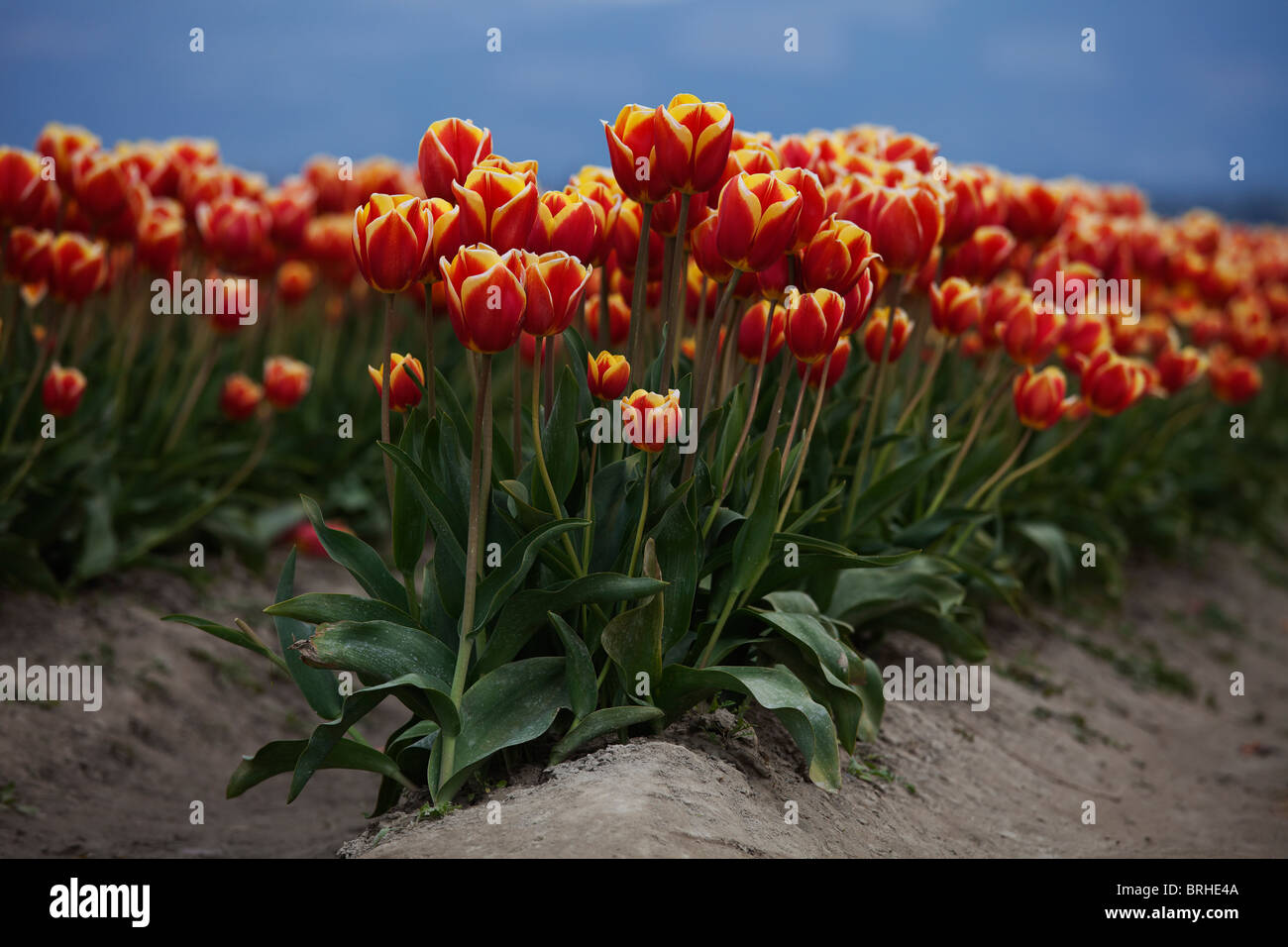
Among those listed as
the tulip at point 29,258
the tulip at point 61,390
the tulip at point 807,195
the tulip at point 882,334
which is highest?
the tulip at point 29,258

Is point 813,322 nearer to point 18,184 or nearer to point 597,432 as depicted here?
point 597,432

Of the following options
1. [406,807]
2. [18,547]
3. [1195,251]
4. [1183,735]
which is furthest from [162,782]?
[1195,251]

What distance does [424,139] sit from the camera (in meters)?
2.67

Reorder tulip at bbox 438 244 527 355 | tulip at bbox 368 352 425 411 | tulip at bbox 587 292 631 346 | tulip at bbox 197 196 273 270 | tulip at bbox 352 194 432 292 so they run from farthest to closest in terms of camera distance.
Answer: tulip at bbox 197 196 273 270 < tulip at bbox 587 292 631 346 < tulip at bbox 368 352 425 411 < tulip at bbox 352 194 432 292 < tulip at bbox 438 244 527 355

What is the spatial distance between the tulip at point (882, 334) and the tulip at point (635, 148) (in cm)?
108

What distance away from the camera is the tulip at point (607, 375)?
2668mm

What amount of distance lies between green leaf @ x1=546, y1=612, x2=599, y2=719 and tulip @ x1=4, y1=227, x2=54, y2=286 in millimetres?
2686

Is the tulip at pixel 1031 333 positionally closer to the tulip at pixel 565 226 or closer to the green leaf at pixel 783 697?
the green leaf at pixel 783 697

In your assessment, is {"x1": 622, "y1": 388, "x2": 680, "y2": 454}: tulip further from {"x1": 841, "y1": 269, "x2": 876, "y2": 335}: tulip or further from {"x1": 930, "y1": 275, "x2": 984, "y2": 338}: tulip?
{"x1": 930, "y1": 275, "x2": 984, "y2": 338}: tulip

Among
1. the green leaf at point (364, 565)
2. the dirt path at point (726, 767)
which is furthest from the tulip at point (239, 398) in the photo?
the green leaf at point (364, 565)

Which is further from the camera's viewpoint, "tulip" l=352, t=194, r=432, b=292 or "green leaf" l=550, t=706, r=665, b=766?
"green leaf" l=550, t=706, r=665, b=766

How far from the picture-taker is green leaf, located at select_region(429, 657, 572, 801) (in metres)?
2.62

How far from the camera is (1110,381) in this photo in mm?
3785

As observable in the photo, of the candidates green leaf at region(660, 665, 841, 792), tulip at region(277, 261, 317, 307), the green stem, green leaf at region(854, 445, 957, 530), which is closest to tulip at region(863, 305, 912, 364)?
green leaf at region(854, 445, 957, 530)
